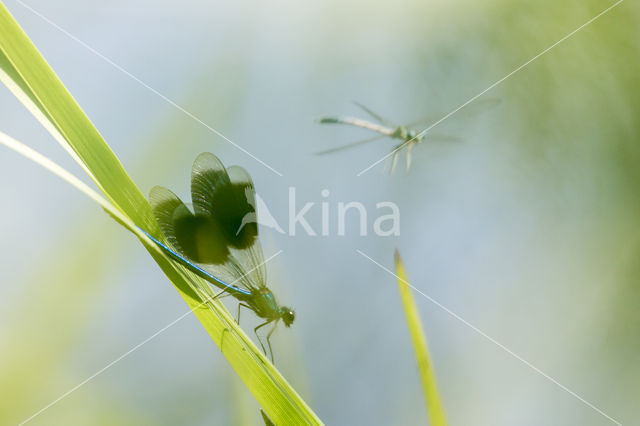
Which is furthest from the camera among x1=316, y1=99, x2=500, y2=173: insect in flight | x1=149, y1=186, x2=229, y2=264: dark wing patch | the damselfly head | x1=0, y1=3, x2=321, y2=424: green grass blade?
x1=316, y1=99, x2=500, y2=173: insect in flight

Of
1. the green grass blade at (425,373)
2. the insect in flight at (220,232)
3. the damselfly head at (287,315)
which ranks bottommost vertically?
the damselfly head at (287,315)

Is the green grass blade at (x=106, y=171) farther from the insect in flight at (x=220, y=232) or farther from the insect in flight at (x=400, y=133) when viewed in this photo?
the insect in flight at (x=400, y=133)

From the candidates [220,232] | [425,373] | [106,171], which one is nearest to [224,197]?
[220,232]

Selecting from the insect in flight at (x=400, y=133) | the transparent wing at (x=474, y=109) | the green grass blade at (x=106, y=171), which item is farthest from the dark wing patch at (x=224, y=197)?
→ the transparent wing at (x=474, y=109)

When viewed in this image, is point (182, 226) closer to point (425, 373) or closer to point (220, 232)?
point (220, 232)

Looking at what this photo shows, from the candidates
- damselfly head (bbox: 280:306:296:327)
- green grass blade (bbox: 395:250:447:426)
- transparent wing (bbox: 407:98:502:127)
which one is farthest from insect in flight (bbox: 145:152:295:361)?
transparent wing (bbox: 407:98:502:127)

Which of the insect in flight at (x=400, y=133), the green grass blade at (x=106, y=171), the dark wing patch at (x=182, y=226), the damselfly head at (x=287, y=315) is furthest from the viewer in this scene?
the insect in flight at (x=400, y=133)

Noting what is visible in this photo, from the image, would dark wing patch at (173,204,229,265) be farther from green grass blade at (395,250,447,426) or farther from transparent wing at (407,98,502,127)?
transparent wing at (407,98,502,127)

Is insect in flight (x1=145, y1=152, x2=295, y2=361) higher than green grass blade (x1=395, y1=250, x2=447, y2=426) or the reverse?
higher
